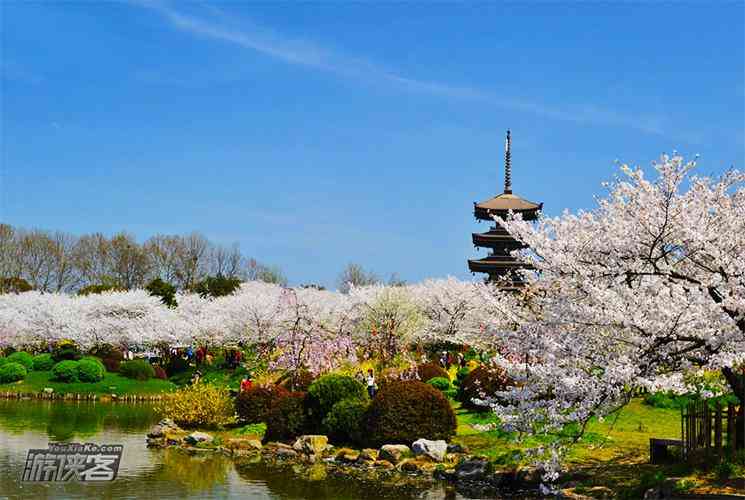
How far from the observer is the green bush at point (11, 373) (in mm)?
44594

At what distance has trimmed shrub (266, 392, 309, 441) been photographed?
24562 millimetres

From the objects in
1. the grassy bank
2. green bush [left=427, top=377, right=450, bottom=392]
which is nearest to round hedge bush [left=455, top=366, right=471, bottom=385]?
green bush [left=427, top=377, right=450, bottom=392]

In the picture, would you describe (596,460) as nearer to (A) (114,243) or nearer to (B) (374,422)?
(B) (374,422)

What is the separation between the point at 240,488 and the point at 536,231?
8.66 meters

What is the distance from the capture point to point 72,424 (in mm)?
30047

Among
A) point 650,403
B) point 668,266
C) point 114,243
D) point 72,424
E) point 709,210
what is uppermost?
point 114,243

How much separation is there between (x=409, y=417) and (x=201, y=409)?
8.89 m

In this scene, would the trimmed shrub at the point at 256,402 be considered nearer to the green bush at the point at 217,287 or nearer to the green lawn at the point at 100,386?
the green lawn at the point at 100,386

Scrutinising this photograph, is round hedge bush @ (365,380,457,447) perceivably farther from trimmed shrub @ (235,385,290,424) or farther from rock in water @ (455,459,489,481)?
trimmed shrub @ (235,385,290,424)

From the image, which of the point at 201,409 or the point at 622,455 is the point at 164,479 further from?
the point at 622,455

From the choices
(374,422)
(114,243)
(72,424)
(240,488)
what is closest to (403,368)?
(374,422)

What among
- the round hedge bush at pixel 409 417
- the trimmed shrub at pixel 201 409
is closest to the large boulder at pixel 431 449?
the round hedge bush at pixel 409 417

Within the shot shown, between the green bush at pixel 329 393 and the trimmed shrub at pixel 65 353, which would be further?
the trimmed shrub at pixel 65 353

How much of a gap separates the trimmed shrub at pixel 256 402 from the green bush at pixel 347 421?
10.9 feet
